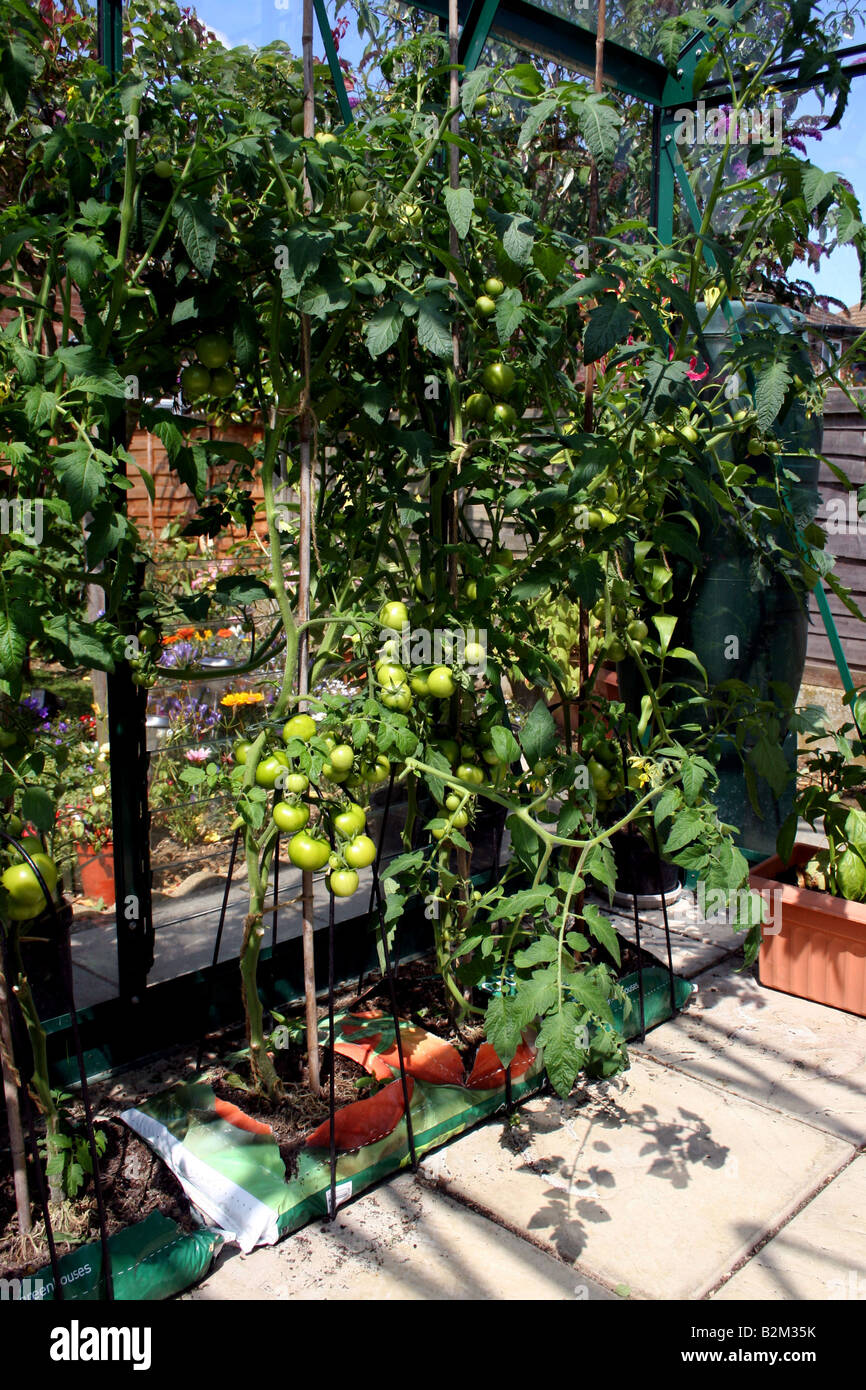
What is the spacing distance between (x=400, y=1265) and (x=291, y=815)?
75 centimetres

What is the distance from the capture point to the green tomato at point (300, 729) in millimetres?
1593

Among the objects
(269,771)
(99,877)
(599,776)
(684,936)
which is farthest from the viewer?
(99,877)

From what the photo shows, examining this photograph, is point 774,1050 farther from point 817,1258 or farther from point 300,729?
point 300,729

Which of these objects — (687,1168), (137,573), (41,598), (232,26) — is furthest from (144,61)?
(687,1168)

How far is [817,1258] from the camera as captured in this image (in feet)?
5.57

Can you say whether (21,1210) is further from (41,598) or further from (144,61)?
(144,61)

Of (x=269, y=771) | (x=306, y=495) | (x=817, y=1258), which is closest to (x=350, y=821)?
(x=269, y=771)

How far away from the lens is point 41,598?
1379mm

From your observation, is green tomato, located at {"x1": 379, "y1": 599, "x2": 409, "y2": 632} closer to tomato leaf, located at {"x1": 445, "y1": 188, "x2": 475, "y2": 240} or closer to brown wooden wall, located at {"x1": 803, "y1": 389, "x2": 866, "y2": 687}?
tomato leaf, located at {"x1": 445, "y1": 188, "x2": 475, "y2": 240}

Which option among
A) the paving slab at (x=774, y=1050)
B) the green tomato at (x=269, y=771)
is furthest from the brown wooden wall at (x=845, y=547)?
the green tomato at (x=269, y=771)

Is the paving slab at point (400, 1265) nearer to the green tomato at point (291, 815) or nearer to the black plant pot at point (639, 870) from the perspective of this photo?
the green tomato at point (291, 815)

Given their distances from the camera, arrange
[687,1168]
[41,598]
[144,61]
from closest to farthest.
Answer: [41,598] < [144,61] < [687,1168]

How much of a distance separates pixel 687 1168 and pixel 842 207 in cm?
171

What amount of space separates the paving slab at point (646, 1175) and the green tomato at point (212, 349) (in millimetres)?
1482
